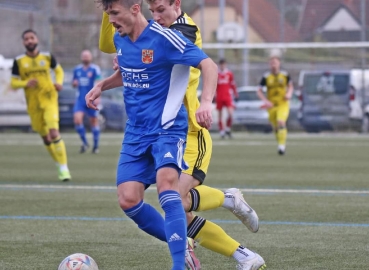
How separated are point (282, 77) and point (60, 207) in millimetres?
10636

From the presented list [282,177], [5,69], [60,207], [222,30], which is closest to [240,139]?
[222,30]

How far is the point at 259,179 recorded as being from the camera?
13156 mm

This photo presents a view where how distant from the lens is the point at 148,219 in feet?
18.9

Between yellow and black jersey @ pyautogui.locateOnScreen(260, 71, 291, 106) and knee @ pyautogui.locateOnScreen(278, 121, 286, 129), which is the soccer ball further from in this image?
yellow and black jersey @ pyautogui.locateOnScreen(260, 71, 291, 106)

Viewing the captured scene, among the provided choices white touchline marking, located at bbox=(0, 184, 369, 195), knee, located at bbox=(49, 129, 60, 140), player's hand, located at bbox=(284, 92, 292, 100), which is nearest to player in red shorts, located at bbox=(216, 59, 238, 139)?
player's hand, located at bbox=(284, 92, 292, 100)

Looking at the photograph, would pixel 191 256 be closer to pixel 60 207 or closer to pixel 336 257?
pixel 336 257

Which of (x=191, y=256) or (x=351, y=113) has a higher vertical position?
(x=191, y=256)

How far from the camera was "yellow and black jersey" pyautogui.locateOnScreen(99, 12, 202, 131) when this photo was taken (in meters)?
6.24

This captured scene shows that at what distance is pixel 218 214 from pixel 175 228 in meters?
4.01

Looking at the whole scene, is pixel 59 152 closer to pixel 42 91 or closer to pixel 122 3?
pixel 42 91

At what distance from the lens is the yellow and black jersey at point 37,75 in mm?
13430

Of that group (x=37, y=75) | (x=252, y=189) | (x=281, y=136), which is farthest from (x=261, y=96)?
(x=252, y=189)

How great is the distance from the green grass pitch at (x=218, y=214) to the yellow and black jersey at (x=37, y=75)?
1.26 meters

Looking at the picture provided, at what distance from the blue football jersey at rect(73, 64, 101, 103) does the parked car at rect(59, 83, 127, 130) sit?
302 inches
